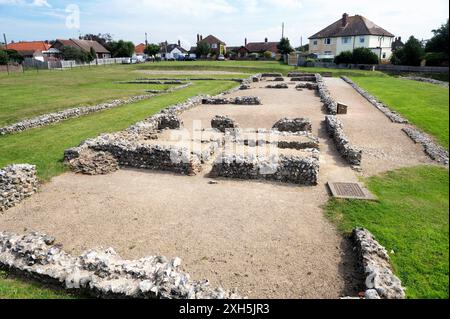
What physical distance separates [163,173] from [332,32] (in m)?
68.7

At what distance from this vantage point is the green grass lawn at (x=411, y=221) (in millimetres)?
6664

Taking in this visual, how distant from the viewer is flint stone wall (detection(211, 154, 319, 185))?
11.6 meters

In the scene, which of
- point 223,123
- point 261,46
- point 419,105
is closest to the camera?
point 223,123

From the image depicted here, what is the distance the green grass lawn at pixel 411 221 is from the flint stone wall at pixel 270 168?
5.21ft

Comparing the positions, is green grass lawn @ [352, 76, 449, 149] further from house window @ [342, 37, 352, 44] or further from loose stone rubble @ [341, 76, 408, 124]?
house window @ [342, 37, 352, 44]

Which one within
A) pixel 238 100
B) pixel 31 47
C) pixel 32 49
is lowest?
pixel 238 100

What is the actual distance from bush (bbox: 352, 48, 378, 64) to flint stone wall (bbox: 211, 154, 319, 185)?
166ft

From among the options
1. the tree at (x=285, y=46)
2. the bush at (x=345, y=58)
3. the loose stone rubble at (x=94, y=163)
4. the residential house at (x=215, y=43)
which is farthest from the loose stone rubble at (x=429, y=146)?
the residential house at (x=215, y=43)

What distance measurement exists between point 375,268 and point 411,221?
3219 mm

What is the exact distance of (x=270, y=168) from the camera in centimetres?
1184

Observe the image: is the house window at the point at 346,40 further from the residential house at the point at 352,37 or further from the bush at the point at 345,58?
the bush at the point at 345,58

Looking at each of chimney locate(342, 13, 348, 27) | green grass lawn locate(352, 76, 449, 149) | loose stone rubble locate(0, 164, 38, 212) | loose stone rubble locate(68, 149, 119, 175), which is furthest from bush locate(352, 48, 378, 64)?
loose stone rubble locate(0, 164, 38, 212)

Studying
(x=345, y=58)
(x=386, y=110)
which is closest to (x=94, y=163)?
(x=386, y=110)

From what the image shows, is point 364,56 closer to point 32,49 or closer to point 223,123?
point 223,123
